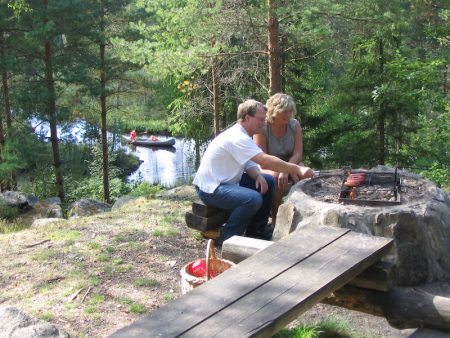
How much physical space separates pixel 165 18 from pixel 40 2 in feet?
24.6

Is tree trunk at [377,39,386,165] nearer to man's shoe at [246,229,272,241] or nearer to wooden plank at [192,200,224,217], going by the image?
man's shoe at [246,229,272,241]

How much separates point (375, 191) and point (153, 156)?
26.4 m

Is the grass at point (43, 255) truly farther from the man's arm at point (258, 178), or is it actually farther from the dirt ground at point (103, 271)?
the man's arm at point (258, 178)

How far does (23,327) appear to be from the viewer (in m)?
3.17

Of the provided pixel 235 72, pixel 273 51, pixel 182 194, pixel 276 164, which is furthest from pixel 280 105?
pixel 235 72

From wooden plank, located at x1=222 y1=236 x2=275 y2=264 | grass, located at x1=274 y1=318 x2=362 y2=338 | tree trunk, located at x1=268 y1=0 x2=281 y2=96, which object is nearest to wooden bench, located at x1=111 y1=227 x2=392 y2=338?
wooden plank, located at x1=222 y1=236 x2=275 y2=264

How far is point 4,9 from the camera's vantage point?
48.6ft

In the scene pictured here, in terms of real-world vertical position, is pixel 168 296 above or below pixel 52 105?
below

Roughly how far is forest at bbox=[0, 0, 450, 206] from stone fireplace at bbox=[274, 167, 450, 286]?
384cm

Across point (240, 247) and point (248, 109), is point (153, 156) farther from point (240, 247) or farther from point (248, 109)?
point (240, 247)

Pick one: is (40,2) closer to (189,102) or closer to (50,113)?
(50,113)

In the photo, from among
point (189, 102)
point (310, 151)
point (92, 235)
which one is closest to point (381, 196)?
point (92, 235)

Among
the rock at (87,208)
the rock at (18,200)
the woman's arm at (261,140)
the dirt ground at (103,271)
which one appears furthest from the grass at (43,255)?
the rock at (18,200)

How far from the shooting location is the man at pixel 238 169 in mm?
4445
